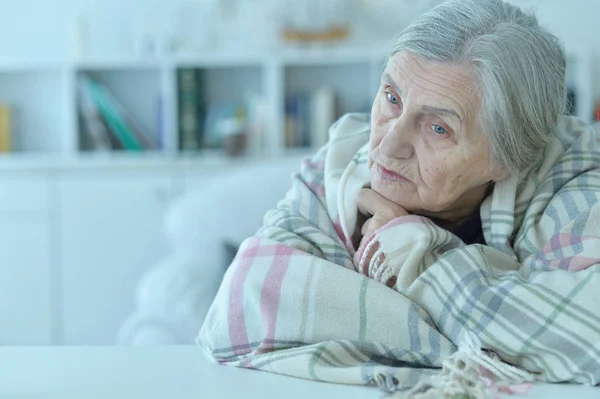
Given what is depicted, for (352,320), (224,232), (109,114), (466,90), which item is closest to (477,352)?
(352,320)

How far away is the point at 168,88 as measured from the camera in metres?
3.48

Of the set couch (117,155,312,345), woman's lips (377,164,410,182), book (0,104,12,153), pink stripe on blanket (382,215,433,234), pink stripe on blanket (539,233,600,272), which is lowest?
couch (117,155,312,345)

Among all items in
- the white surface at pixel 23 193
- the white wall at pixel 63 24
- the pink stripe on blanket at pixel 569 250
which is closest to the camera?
the pink stripe on blanket at pixel 569 250

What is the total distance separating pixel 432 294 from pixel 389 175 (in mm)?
180

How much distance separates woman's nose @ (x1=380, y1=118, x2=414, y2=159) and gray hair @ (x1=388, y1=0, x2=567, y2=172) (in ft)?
0.27

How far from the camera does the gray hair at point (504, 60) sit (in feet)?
2.86

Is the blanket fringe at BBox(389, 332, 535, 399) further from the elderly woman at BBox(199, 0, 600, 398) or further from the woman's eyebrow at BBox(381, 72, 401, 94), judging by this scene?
the woman's eyebrow at BBox(381, 72, 401, 94)

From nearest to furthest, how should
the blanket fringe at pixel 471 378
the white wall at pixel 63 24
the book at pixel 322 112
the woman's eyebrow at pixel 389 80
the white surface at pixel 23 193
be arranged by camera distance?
1. the blanket fringe at pixel 471 378
2. the woman's eyebrow at pixel 389 80
3. the white surface at pixel 23 193
4. the book at pixel 322 112
5. the white wall at pixel 63 24

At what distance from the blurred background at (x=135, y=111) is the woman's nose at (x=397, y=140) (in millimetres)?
2371

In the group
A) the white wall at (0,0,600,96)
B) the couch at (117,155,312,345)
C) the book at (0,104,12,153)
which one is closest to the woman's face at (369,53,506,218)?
the couch at (117,155,312,345)

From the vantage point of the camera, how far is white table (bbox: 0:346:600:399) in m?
0.72

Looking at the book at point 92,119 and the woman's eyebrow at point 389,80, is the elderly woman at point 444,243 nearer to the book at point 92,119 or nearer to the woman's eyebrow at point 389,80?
the woman's eyebrow at point 389,80

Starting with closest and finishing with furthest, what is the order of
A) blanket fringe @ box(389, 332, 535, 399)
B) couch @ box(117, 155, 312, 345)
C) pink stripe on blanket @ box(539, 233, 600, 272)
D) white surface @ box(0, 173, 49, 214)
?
blanket fringe @ box(389, 332, 535, 399) → pink stripe on blanket @ box(539, 233, 600, 272) → couch @ box(117, 155, 312, 345) → white surface @ box(0, 173, 49, 214)

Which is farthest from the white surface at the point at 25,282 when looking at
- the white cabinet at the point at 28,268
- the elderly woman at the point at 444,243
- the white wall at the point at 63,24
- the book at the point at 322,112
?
the elderly woman at the point at 444,243
